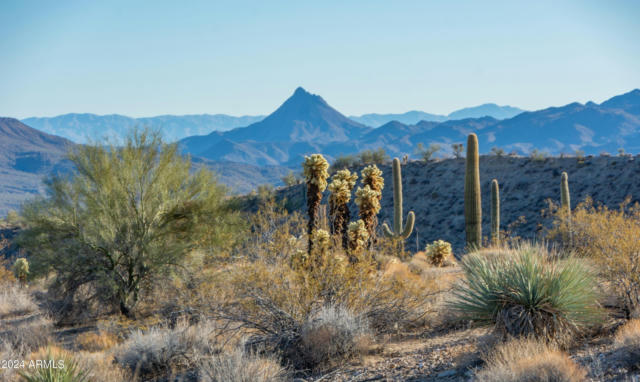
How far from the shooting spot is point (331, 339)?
312 inches

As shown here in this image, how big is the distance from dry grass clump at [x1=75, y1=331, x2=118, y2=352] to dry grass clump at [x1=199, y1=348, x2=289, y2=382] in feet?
11.7

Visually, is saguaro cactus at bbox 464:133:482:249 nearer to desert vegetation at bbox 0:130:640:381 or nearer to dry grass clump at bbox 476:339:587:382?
desert vegetation at bbox 0:130:640:381

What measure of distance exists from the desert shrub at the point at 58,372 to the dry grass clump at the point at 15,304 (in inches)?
347

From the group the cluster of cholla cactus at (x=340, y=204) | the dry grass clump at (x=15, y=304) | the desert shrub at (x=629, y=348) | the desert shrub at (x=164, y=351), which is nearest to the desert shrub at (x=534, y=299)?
the desert shrub at (x=629, y=348)

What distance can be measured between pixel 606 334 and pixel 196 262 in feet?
32.3

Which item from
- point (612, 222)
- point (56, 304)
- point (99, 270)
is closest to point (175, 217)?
point (99, 270)

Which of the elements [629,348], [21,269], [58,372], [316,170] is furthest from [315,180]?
[21,269]

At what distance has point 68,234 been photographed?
13422 millimetres

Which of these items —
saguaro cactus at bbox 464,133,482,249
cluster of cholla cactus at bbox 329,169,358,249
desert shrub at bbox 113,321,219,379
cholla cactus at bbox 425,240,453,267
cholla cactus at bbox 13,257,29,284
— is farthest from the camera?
cholla cactus at bbox 425,240,453,267

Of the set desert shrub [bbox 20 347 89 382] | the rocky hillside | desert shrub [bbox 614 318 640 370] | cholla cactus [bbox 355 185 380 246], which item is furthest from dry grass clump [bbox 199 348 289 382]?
the rocky hillside

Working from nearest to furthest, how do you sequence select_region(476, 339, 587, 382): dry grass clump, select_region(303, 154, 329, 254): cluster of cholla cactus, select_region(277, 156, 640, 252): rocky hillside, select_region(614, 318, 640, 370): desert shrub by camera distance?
select_region(476, 339, 587, 382): dry grass clump < select_region(614, 318, 640, 370): desert shrub < select_region(303, 154, 329, 254): cluster of cholla cactus < select_region(277, 156, 640, 252): rocky hillside

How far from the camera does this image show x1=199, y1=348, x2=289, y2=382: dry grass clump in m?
6.83

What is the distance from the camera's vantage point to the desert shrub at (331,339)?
7922 millimetres

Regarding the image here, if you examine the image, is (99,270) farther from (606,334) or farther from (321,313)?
(606,334)
